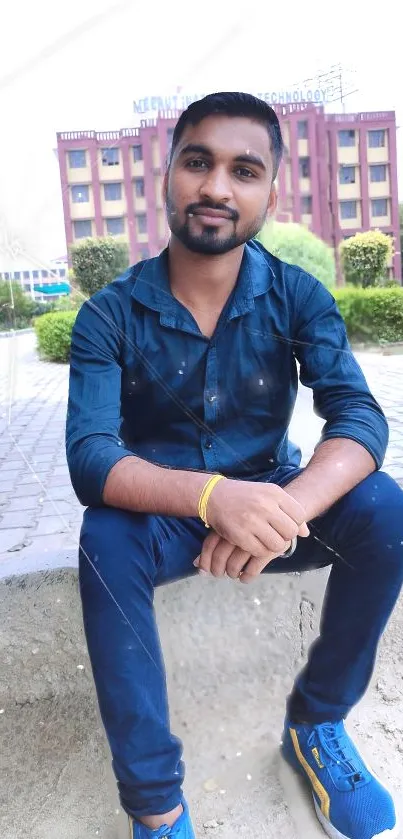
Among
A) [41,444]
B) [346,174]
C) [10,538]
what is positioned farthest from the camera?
[41,444]

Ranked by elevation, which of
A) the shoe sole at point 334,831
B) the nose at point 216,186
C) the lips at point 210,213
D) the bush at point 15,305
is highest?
the nose at point 216,186

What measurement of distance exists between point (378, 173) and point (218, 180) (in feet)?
1.00

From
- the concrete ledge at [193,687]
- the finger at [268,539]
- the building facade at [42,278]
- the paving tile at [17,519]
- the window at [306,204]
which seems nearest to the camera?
the finger at [268,539]

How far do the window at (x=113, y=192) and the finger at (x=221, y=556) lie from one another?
539 millimetres

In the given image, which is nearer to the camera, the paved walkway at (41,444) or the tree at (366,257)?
the tree at (366,257)

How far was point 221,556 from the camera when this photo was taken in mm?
1152

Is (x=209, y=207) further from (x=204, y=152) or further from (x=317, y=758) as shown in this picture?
(x=317, y=758)

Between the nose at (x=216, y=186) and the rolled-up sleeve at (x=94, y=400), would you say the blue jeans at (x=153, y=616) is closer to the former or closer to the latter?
the rolled-up sleeve at (x=94, y=400)

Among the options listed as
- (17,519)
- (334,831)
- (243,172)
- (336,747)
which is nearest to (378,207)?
(243,172)

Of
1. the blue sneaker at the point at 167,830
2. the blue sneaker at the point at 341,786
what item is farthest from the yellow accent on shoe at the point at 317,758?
the blue sneaker at the point at 167,830

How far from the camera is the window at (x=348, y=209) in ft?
4.20

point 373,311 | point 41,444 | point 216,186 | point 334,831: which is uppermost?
point 216,186

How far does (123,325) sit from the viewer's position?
1.28 metres

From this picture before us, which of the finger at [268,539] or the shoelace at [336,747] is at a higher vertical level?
the finger at [268,539]
